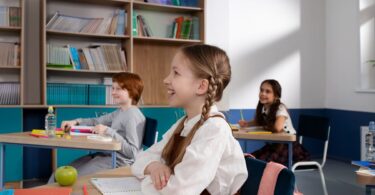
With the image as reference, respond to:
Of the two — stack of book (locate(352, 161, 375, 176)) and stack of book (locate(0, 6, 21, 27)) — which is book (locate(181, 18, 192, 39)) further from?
stack of book (locate(352, 161, 375, 176))

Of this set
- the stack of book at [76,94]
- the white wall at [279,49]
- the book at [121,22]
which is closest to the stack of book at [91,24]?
the book at [121,22]

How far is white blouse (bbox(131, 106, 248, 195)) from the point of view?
1087 mm

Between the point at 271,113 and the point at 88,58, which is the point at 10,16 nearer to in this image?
the point at 88,58

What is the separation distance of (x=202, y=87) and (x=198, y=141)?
17cm

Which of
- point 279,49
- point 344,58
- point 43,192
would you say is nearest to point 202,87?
point 43,192

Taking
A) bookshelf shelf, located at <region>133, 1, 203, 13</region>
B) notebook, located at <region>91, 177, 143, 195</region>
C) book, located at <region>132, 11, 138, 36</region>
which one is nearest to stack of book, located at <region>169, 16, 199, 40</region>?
bookshelf shelf, located at <region>133, 1, 203, 13</region>

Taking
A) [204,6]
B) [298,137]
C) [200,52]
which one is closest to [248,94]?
[204,6]

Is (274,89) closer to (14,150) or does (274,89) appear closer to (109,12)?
(109,12)

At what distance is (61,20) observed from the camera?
175 inches

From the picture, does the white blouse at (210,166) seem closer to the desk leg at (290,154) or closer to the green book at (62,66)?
the desk leg at (290,154)

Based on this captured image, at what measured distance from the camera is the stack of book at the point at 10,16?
164 inches

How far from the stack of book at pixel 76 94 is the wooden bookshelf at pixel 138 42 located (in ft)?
0.32

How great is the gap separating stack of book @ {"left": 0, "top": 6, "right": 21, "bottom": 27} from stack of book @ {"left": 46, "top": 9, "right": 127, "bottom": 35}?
31 centimetres

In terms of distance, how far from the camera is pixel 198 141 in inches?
44.6
